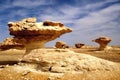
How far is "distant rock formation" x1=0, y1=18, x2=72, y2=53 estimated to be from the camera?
23.5 metres

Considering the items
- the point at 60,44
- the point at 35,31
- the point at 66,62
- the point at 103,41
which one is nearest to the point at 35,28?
the point at 35,31

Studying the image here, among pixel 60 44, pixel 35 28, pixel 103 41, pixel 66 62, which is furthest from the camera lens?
pixel 60 44

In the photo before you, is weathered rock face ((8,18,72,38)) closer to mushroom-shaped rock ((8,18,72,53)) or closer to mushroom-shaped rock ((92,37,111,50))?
mushroom-shaped rock ((8,18,72,53))

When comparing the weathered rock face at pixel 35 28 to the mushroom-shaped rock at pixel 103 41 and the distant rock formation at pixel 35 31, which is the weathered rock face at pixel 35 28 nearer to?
the distant rock formation at pixel 35 31

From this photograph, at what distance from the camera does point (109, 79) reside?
40.4 ft

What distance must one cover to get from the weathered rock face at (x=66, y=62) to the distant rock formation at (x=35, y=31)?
8.26m

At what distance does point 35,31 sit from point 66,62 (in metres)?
9.94

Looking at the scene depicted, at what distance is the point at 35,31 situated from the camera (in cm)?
2345

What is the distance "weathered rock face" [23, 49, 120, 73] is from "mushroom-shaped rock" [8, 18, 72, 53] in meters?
8.25

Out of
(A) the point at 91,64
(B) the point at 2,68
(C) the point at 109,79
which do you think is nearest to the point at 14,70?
(B) the point at 2,68

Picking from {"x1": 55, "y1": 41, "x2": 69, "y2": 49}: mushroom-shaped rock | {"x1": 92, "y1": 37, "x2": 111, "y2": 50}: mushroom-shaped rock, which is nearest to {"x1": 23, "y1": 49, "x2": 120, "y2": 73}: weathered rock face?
{"x1": 92, "y1": 37, "x2": 111, "y2": 50}: mushroom-shaped rock

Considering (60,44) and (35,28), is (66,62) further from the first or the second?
(60,44)

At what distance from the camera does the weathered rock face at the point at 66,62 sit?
44.7 feet

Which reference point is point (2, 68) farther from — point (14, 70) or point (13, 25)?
point (13, 25)
